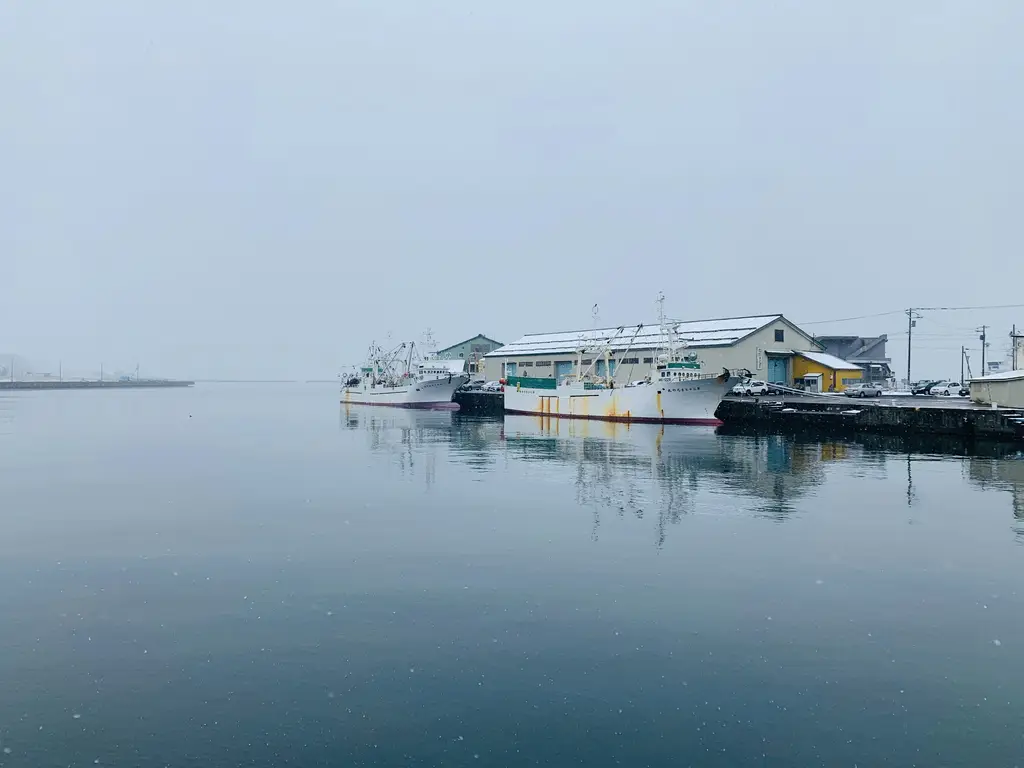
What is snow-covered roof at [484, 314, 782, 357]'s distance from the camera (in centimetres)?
8594

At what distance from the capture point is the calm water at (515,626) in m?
10.0

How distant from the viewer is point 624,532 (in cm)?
2275

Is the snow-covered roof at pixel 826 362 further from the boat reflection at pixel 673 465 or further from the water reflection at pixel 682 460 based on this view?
the water reflection at pixel 682 460

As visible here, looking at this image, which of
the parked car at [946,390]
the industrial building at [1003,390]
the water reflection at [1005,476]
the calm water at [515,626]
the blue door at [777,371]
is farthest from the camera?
the blue door at [777,371]

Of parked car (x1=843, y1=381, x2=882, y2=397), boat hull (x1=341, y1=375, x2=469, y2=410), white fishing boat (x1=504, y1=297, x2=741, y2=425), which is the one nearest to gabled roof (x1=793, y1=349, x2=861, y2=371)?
parked car (x1=843, y1=381, x2=882, y2=397)

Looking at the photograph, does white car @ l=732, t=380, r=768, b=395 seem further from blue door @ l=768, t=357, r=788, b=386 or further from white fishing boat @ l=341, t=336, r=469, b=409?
white fishing boat @ l=341, t=336, r=469, b=409

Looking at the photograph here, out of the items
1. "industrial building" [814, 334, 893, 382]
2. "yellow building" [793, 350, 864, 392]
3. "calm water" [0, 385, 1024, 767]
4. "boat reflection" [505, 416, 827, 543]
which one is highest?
"industrial building" [814, 334, 893, 382]

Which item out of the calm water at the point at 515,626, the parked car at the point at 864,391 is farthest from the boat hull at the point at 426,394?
the calm water at the point at 515,626

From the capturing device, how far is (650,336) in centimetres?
9456

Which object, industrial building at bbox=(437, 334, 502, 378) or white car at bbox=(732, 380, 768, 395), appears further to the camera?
industrial building at bbox=(437, 334, 502, 378)

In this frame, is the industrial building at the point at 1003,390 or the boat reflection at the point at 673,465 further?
the industrial building at the point at 1003,390

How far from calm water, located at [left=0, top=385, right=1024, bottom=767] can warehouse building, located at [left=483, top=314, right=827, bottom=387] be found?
5338 centimetres

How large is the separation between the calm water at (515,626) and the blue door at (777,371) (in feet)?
184

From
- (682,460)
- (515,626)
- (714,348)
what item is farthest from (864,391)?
(515,626)
